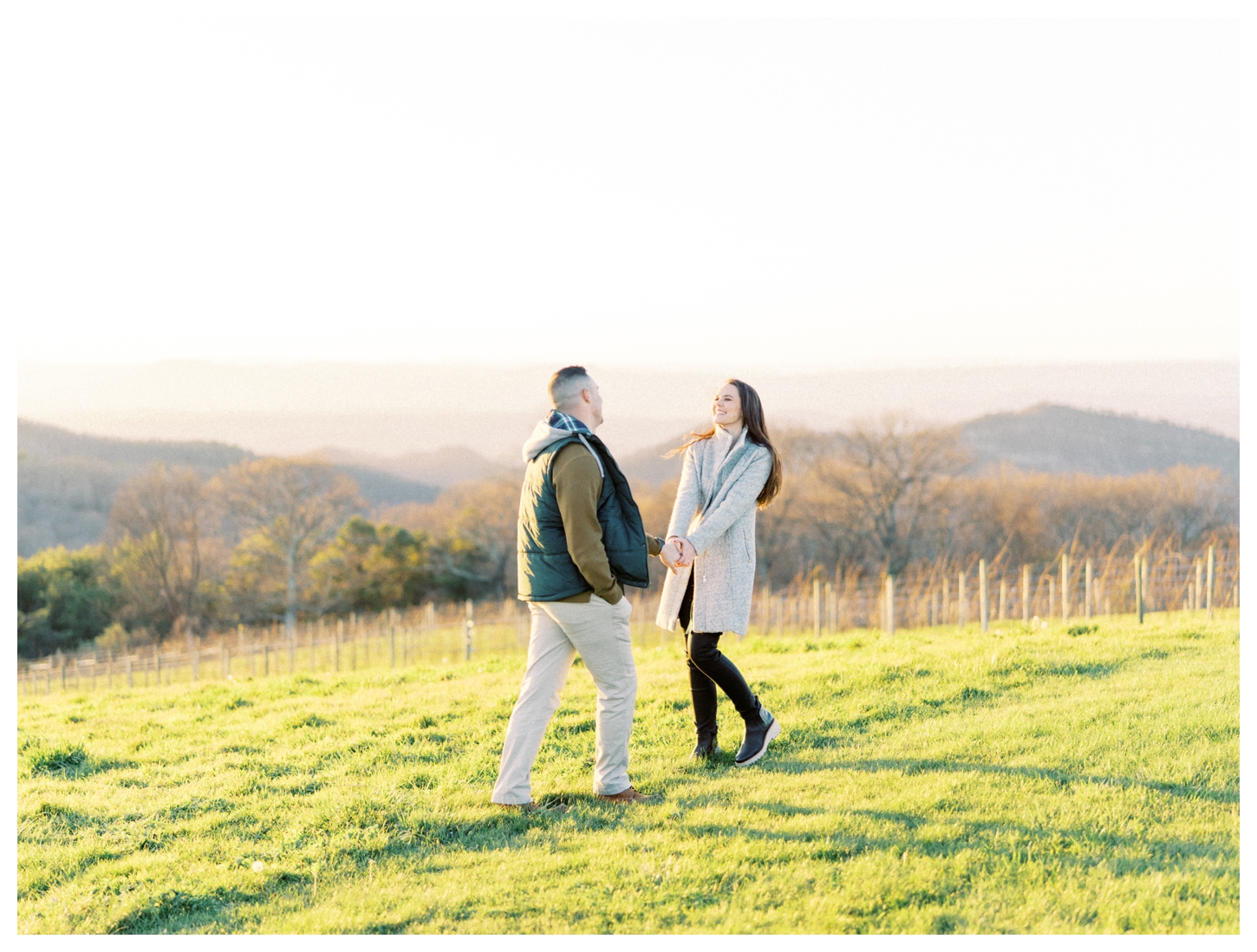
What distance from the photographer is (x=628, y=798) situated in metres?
5.34

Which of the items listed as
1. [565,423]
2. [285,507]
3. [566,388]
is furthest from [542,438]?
[285,507]

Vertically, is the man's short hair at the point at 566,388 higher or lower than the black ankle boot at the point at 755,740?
higher

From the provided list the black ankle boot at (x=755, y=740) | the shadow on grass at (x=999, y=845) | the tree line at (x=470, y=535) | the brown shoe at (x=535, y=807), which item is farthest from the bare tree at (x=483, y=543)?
the shadow on grass at (x=999, y=845)

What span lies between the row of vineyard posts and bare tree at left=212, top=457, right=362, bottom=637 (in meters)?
5.49

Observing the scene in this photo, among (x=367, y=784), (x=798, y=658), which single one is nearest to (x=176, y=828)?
(x=367, y=784)

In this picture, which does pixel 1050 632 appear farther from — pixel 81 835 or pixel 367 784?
pixel 81 835

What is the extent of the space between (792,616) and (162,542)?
28.8 metres

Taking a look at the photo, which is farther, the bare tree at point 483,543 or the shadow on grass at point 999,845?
the bare tree at point 483,543

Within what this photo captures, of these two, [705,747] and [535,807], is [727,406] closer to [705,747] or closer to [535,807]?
[705,747]

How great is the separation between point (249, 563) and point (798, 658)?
34.6m

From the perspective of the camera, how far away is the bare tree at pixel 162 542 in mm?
40969

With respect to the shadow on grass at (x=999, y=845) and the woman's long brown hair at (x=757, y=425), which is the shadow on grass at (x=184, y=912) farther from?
the woman's long brown hair at (x=757, y=425)

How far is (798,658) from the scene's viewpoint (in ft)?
33.2

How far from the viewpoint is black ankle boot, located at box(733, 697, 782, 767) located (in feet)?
19.3
